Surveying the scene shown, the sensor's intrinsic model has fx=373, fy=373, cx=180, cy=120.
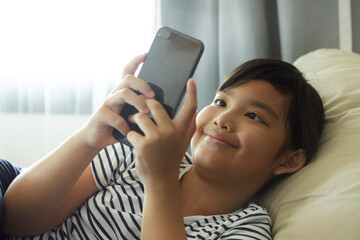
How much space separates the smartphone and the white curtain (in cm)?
99

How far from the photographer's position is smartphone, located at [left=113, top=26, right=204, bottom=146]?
0.71 m

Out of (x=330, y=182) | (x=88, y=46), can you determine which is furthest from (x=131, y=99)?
(x=88, y=46)

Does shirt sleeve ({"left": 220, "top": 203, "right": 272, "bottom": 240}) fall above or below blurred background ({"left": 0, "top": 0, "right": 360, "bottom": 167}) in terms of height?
below

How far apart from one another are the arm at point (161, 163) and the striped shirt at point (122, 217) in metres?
0.15

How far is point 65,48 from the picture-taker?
1687 millimetres

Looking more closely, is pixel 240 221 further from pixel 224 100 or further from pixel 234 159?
pixel 224 100

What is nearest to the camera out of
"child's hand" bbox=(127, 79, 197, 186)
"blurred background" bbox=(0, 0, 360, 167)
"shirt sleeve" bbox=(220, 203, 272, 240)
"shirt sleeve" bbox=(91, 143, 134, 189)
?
"child's hand" bbox=(127, 79, 197, 186)

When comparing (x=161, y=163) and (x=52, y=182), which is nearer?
(x=161, y=163)

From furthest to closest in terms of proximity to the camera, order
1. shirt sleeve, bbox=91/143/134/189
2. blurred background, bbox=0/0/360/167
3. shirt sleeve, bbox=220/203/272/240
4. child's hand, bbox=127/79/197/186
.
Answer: blurred background, bbox=0/0/360/167, shirt sleeve, bbox=91/143/134/189, shirt sleeve, bbox=220/203/272/240, child's hand, bbox=127/79/197/186

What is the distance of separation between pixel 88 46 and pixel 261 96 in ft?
3.48

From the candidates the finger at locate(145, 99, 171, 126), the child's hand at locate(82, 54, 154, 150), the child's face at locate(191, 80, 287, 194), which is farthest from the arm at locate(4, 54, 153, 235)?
the child's face at locate(191, 80, 287, 194)

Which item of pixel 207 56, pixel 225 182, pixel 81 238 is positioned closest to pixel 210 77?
pixel 207 56

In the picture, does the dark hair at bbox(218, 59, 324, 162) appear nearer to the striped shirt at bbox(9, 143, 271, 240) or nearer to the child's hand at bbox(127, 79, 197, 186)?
the striped shirt at bbox(9, 143, 271, 240)

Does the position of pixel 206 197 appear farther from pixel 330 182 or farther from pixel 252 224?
pixel 330 182
